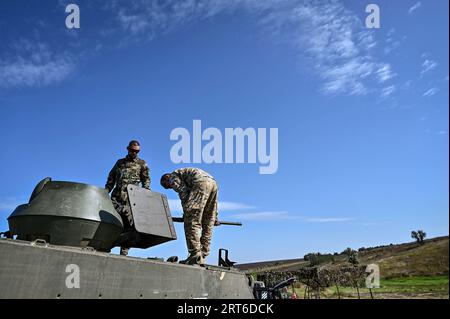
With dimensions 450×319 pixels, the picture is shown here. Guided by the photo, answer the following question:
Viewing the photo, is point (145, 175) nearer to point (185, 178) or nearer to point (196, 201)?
point (185, 178)

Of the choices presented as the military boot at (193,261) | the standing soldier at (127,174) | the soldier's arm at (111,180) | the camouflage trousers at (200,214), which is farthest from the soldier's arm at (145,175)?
the military boot at (193,261)

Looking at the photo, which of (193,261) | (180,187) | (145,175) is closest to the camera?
(193,261)

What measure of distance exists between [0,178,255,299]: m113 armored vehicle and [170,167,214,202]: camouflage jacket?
0.43 m

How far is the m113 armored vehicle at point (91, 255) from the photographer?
3279 millimetres

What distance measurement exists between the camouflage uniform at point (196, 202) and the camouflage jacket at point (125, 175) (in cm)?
94

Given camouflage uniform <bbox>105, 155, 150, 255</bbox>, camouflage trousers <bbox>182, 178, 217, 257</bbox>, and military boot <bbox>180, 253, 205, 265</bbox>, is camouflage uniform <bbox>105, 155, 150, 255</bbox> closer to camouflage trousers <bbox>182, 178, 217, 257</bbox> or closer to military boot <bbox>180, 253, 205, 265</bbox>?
camouflage trousers <bbox>182, 178, 217, 257</bbox>

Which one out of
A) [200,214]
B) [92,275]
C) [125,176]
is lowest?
[92,275]

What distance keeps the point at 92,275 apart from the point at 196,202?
2.04 metres

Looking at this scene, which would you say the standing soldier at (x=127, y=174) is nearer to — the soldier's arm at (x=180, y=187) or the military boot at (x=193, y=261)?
the soldier's arm at (x=180, y=187)

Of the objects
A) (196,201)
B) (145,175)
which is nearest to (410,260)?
(145,175)

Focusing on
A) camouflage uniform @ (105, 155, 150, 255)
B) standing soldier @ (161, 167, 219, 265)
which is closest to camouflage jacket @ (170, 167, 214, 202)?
standing soldier @ (161, 167, 219, 265)

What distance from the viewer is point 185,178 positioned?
5.73 meters
